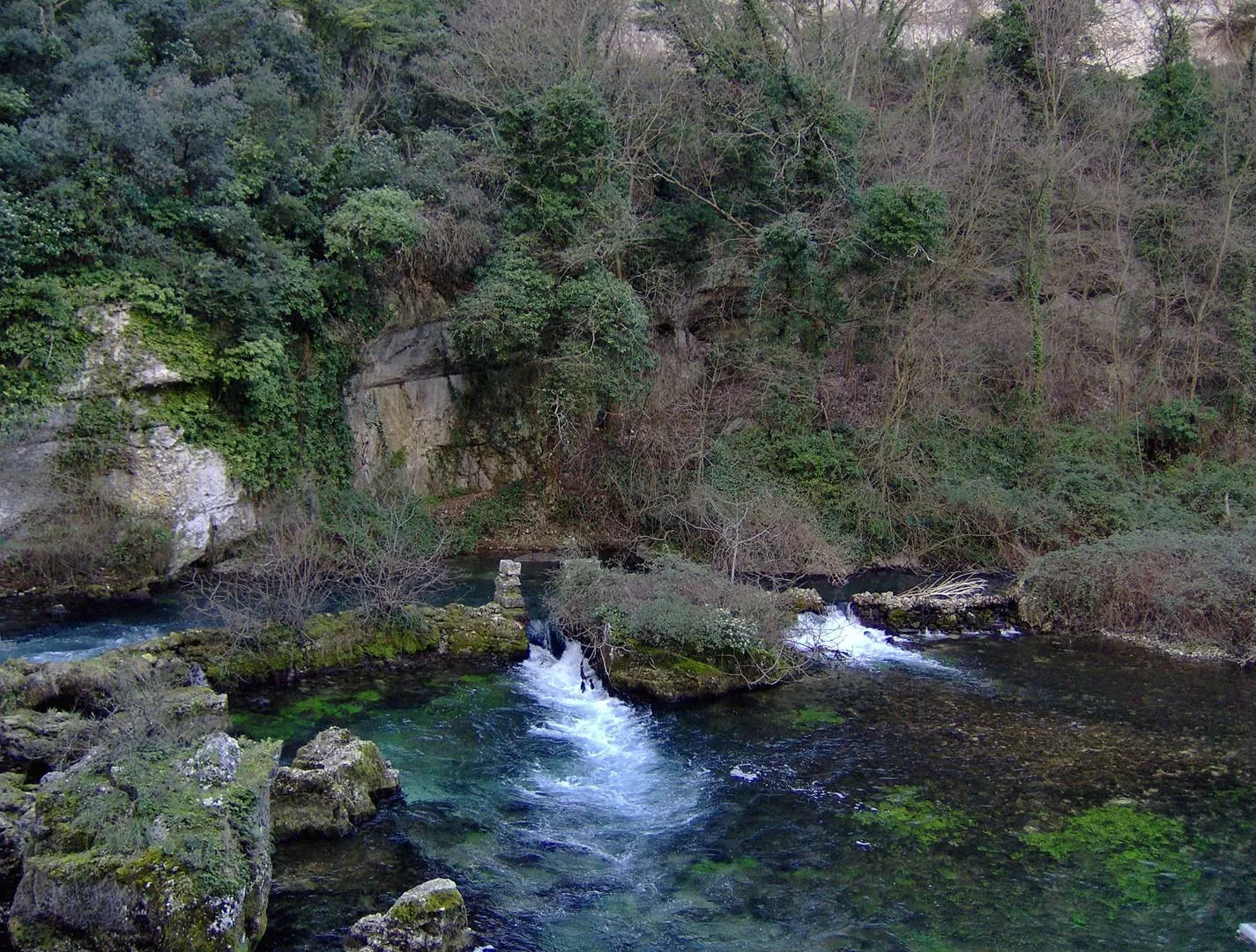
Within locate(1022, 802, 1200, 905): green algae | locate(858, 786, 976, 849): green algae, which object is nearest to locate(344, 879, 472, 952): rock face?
locate(858, 786, 976, 849): green algae

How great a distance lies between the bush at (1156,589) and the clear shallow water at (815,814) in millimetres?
1387

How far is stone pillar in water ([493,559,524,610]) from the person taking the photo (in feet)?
49.2

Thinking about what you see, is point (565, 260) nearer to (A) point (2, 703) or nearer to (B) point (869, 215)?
(B) point (869, 215)

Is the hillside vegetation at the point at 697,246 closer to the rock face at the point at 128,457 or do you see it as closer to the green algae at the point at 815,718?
the rock face at the point at 128,457

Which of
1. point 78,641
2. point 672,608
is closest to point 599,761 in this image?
point 672,608

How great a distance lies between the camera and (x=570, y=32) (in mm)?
21000

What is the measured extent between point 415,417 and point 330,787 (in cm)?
1322

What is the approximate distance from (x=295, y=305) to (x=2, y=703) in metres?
9.72

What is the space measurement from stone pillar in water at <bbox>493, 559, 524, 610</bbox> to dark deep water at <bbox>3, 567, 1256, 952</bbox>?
3.60 feet

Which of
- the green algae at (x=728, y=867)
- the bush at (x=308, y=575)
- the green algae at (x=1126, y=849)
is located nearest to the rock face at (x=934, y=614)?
the green algae at (x=1126, y=849)

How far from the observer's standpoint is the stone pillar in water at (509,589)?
1499 cm

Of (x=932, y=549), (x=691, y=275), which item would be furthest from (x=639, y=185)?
(x=932, y=549)

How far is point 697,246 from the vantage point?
22844 mm

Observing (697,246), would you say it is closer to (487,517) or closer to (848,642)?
(487,517)
